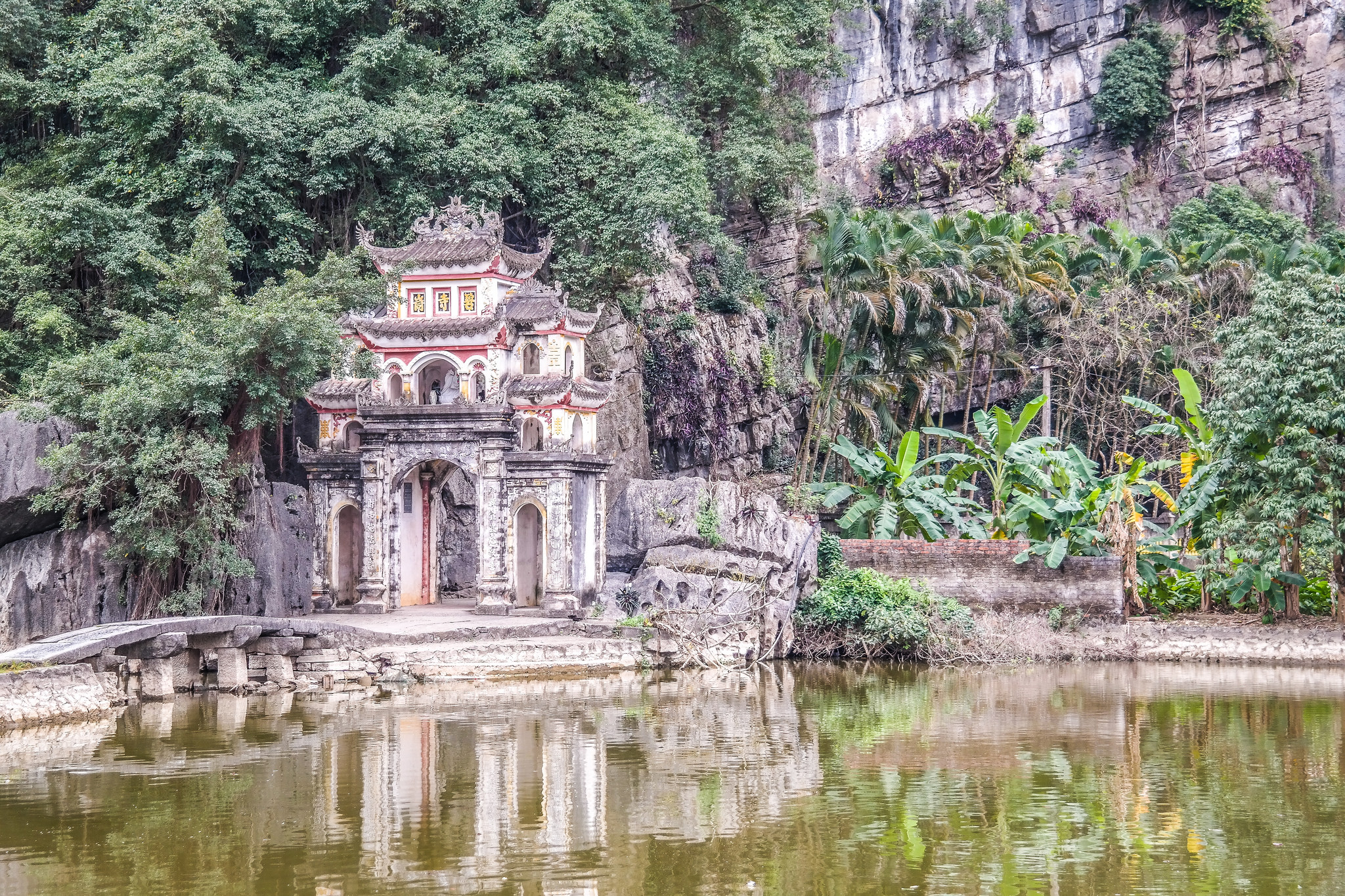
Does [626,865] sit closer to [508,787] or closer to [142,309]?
[508,787]

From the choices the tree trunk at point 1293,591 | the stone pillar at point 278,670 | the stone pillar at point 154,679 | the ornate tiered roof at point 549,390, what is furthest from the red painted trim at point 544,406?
the tree trunk at point 1293,591

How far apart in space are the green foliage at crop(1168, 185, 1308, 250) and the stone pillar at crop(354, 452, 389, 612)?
2468cm

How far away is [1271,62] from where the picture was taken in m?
43.9

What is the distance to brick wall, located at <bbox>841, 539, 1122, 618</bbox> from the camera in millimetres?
25531

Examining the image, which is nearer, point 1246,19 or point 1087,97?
point 1246,19

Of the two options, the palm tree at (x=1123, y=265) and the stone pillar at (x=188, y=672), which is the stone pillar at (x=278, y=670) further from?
the palm tree at (x=1123, y=265)

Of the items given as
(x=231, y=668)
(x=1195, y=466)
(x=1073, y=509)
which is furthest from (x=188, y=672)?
(x=1195, y=466)

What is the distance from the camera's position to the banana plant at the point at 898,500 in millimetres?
27422

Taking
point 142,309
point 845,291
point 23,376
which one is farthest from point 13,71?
point 845,291

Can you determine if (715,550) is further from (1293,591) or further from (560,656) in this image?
(1293,591)

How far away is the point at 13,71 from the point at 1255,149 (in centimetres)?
3560

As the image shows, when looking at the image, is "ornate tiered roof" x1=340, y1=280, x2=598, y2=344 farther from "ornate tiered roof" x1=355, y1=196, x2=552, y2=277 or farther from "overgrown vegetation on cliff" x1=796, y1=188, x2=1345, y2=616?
"overgrown vegetation on cliff" x1=796, y1=188, x2=1345, y2=616

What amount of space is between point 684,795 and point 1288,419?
14740mm

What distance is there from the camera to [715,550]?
2523cm
